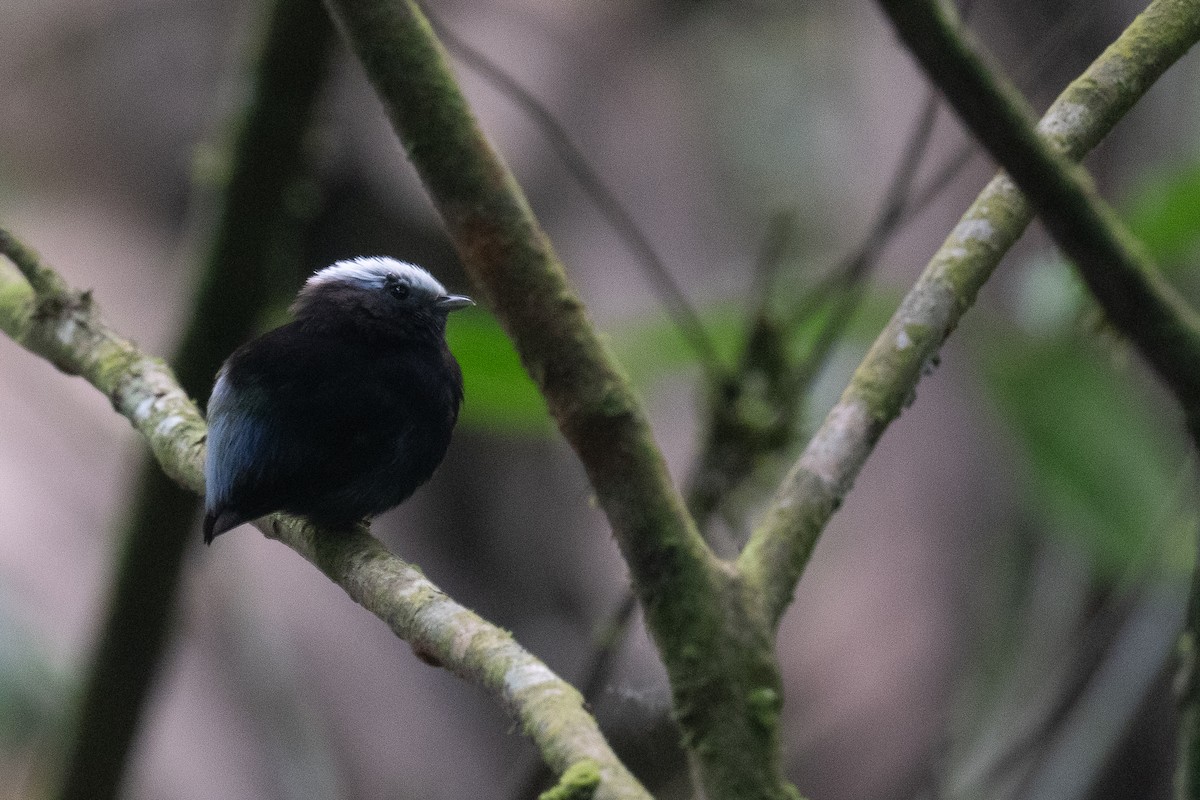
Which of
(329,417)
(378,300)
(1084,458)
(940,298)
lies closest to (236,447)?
(329,417)

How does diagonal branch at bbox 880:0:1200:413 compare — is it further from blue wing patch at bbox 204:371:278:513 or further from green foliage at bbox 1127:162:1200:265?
green foliage at bbox 1127:162:1200:265

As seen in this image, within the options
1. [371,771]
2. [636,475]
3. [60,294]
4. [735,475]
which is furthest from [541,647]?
[636,475]

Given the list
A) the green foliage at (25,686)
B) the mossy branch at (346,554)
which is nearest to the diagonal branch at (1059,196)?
the mossy branch at (346,554)

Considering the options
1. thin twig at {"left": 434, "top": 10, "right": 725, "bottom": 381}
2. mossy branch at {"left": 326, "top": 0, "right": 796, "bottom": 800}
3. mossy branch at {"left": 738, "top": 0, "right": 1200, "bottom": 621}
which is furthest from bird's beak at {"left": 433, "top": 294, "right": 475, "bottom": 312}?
mossy branch at {"left": 326, "top": 0, "right": 796, "bottom": 800}

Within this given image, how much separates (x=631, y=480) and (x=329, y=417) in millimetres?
1035

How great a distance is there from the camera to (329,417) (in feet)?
7.38

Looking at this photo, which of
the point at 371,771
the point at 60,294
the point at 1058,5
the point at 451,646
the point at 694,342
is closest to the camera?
the point at 451,646

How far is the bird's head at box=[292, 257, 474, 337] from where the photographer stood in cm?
256

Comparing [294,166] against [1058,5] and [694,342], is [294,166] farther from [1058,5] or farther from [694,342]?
[1058,5]

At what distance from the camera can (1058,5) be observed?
19.9 feet

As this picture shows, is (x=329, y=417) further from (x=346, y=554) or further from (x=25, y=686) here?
(x=25, y=686)

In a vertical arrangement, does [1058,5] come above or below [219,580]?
above

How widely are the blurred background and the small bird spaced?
39 cm

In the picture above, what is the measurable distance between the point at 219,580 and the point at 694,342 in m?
2.72
